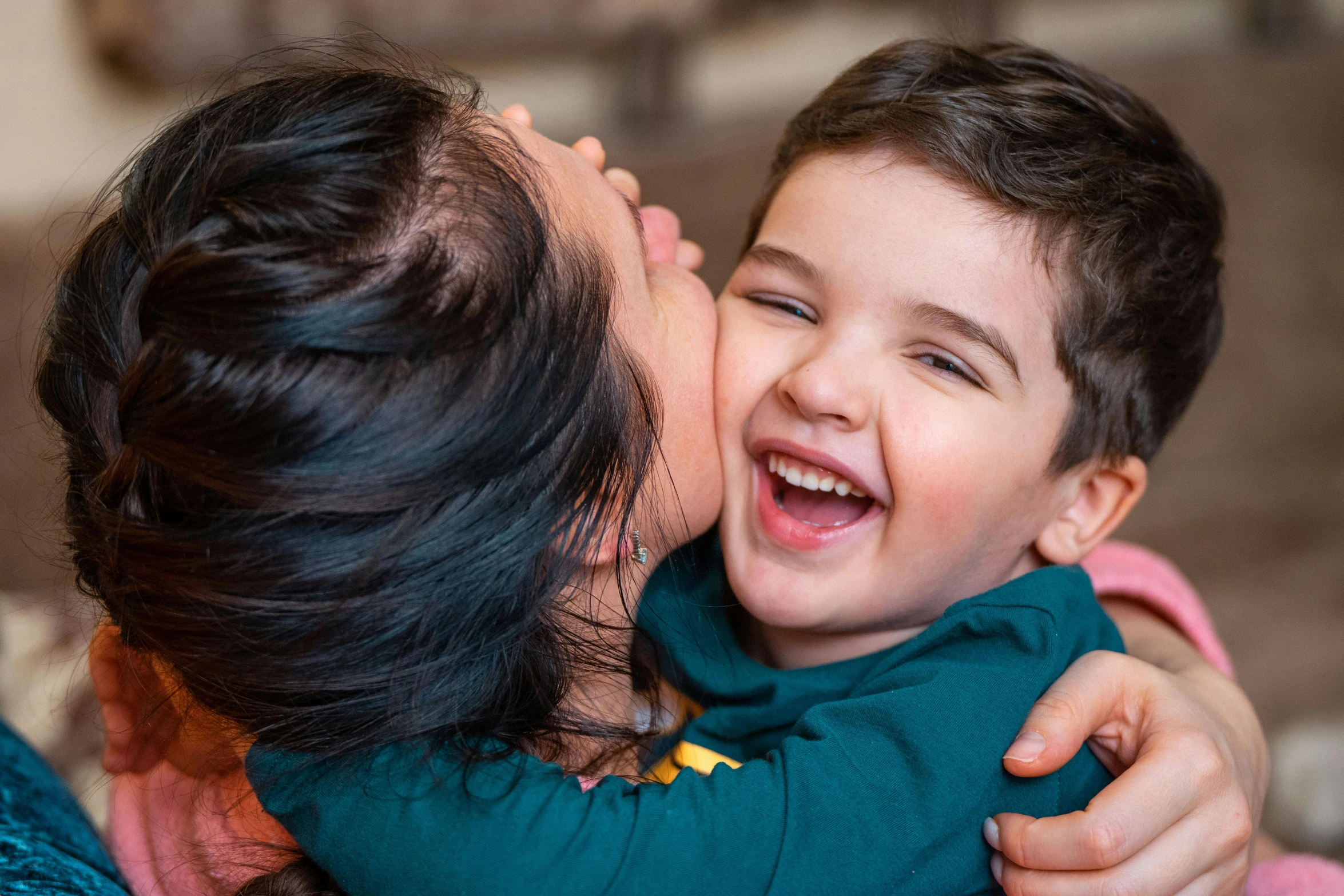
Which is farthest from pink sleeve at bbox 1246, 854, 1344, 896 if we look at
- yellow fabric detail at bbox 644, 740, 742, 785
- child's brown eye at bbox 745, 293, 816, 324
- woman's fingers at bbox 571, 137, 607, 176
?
woman's fingers at bbox 571, 137, 607, 176

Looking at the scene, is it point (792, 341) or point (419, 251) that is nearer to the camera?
point (419, 251)

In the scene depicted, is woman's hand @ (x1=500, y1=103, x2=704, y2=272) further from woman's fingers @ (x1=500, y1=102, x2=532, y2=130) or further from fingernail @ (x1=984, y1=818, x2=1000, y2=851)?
fingernail @ (x1=984, y1=818, x2=1000, y2=851)

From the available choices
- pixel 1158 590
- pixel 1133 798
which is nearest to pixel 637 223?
pixel 1133 798

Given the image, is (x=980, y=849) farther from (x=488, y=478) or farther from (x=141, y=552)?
(x=141, y=552)

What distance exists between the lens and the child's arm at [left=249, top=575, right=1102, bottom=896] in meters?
0.72

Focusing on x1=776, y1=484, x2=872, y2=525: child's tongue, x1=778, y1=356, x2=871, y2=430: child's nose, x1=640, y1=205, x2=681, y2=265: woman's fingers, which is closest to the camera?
x1=778, y1=356, x2=871, y2=430: child's nose

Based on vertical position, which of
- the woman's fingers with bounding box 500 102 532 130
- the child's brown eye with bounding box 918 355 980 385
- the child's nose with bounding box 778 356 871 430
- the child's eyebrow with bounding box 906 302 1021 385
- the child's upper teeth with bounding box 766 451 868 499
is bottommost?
the child's upper teeth with bounding box 766 451 868 499

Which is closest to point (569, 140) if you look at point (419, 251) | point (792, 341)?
point (792, 341)

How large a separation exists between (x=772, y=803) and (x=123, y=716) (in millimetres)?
627

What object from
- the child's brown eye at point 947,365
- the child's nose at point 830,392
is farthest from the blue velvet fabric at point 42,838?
the child's brown eye at point 947,365

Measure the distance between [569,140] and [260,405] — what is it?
1.50 m

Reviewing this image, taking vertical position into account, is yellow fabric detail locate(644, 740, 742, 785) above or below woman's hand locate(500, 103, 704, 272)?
below

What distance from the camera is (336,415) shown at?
67 cm

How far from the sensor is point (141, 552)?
707 mm
